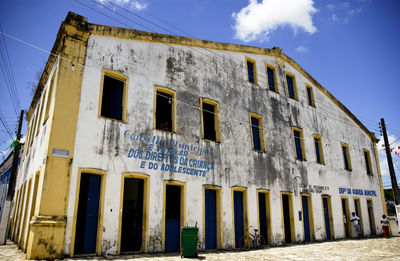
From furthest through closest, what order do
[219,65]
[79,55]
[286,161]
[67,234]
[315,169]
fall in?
1. [315,169]
2. [286,161]
3. [219,65]
4. [79,55]
5. [67,234]

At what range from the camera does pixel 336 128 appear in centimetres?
2228

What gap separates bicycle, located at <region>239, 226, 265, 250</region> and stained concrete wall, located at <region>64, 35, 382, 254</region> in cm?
55

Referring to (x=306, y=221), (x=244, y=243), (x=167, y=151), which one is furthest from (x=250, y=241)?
(x=167, y=151)

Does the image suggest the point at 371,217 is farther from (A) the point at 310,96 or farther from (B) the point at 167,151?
(B) the point at 167,151

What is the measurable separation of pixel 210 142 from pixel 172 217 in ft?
12.5

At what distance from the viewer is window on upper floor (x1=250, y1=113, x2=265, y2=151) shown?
15945 millimetres

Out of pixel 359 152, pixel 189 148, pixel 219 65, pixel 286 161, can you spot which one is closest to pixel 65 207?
pixel 189 148

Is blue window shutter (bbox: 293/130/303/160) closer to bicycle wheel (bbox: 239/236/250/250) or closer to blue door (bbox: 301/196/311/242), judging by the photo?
blue door (bbox: 301/196/311/242)

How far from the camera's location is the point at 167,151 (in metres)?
11.9

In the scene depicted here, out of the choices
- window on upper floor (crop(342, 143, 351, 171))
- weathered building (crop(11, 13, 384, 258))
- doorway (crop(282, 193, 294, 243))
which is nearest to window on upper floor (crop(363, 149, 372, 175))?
window on upper floor (crop(342, 143, 351, 171))

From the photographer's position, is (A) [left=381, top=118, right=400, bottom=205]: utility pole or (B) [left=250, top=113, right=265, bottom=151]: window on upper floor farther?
(A) [left=381, top=118, right=400, bottom=205]: utility pole

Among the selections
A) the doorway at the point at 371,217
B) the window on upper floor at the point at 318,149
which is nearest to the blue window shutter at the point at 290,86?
the window on upper floor at the point at 318,149

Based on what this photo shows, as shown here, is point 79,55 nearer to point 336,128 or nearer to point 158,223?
point 158,223

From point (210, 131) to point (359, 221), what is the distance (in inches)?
551
